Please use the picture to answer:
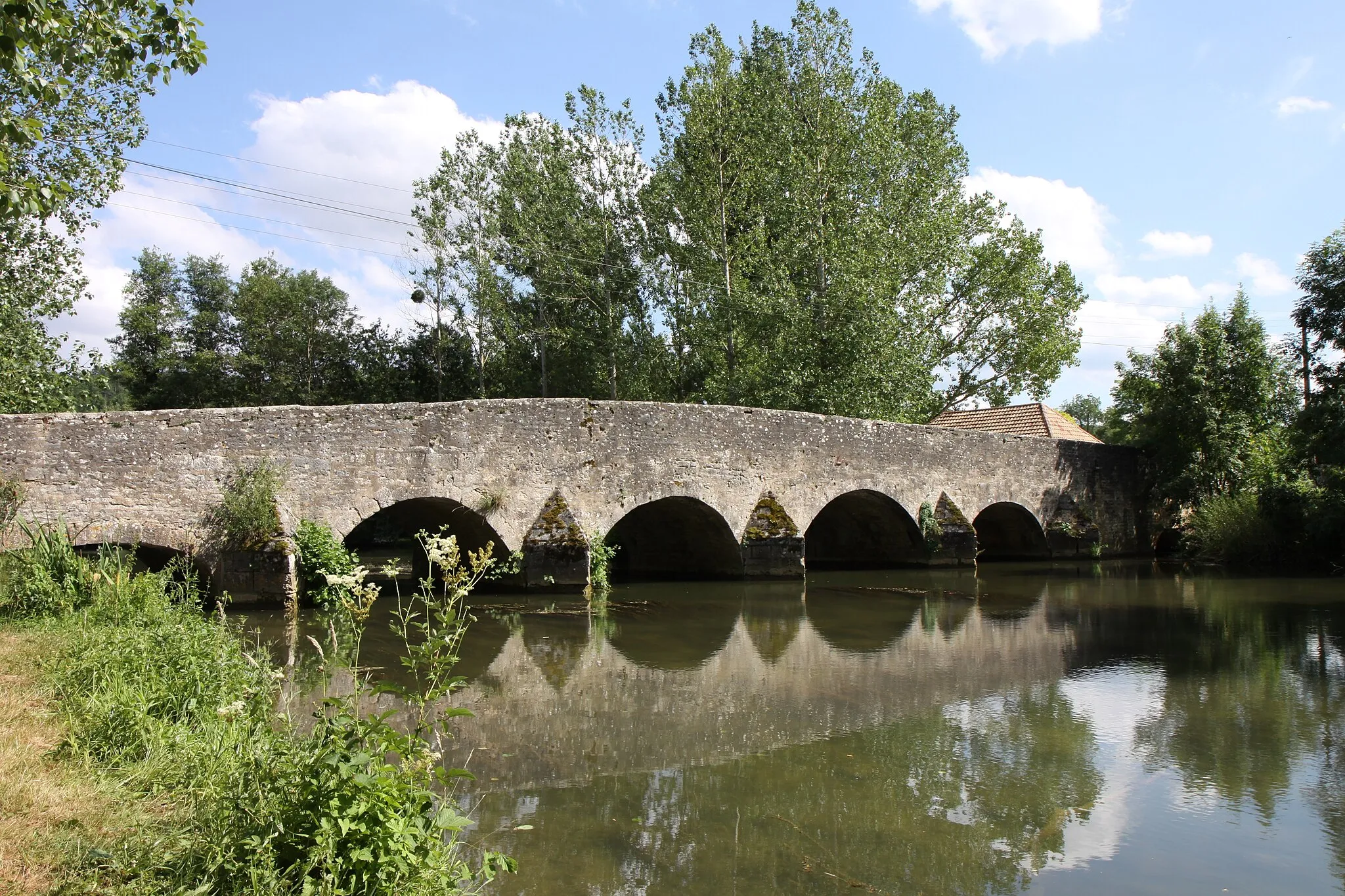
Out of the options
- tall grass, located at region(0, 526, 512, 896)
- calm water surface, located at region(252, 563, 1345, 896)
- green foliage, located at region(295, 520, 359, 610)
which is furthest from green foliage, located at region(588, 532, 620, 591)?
tall grass, located at region(0, 526, 512, 896)

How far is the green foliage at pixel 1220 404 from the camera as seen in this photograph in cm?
2034

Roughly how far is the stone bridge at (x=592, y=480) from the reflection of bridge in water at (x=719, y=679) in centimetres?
242

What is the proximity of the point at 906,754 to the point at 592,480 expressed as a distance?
8.50m

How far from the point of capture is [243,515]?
10844mm

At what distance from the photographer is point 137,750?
4160mm

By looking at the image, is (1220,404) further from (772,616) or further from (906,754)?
(906,754)

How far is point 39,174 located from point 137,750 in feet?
36.2

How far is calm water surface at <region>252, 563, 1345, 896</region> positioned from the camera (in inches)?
161

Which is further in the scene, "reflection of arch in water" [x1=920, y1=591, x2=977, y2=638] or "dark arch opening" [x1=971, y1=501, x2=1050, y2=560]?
"dark arch opening" [x1=971, y1=501, x2=1050, y2=560]

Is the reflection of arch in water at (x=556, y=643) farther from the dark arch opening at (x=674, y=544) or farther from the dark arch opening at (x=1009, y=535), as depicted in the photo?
the dark arch opening at (x=1009, y=535)

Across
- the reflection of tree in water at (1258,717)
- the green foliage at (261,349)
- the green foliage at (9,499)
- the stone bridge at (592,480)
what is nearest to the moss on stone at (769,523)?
the stone bridge at (592,480)

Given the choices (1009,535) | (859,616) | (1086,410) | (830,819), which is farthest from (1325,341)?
(1086,410)

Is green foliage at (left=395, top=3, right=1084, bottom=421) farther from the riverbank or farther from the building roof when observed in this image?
the riverbank

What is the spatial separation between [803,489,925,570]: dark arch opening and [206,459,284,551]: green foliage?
397 inches
